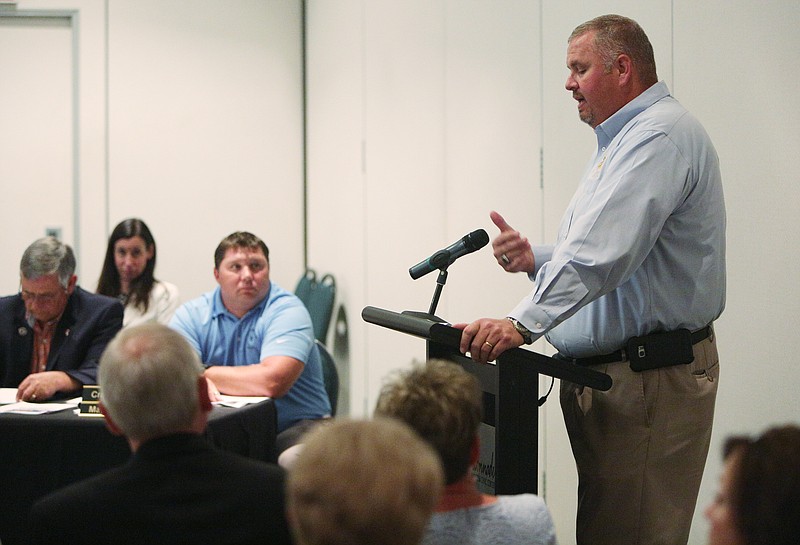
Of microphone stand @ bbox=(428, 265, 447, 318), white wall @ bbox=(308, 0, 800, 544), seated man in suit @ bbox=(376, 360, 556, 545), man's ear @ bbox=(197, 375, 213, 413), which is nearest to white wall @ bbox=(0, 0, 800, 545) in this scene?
white wall @ bbox=(308, 0, 800, 544)

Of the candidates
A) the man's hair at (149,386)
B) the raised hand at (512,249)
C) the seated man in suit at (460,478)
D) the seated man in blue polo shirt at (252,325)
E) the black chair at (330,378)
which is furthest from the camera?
the black chair at (330,378)

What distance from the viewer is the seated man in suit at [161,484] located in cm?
152

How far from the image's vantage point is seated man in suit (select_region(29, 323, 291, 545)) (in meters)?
1.52

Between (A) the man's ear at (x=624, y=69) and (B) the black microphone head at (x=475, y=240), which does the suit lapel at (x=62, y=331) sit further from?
(A) the man's ear at (x=624, y=69)

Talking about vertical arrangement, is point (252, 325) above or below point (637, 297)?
below

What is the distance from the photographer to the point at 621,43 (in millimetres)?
2244

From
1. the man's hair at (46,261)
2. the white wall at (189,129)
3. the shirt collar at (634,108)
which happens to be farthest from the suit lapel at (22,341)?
the white wall at (189,129)

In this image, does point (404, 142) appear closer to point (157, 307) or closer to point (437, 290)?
point (157, 307)

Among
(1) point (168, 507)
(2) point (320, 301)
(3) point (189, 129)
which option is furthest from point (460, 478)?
(3) point (189, 129)

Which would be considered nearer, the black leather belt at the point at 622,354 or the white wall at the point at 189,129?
the black leather belt at the point at 622,354

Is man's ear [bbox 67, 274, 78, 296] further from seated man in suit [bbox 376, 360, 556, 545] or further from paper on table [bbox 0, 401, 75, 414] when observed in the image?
seated man in suit [bbox 376, 360, 556, 545]

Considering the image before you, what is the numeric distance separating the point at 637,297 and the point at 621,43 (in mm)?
607

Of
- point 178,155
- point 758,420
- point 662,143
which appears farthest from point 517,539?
point 178,155

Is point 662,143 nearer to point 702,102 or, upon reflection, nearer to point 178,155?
point 702,102
